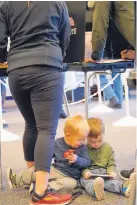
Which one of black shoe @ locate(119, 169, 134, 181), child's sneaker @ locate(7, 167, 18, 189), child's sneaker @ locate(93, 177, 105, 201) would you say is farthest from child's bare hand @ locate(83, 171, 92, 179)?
child's sneaker @ locate(7, 167, 18, 189)

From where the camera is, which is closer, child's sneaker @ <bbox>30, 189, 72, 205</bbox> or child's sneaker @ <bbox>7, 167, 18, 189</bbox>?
child's sneaker @ <bbox>30, 189, 72, 205</bbox>

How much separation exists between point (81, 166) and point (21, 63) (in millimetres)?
583

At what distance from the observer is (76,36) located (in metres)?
2.09

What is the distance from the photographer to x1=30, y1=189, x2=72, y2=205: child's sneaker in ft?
5.37

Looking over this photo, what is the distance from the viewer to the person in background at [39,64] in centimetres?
159

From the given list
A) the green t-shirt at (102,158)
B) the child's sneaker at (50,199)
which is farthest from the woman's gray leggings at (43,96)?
the green t-shirt at (102,158)

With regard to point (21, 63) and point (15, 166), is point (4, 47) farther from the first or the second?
point (15, 166)

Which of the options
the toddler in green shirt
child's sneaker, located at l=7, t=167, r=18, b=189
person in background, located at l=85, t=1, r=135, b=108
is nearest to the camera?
the toddler in green shirt

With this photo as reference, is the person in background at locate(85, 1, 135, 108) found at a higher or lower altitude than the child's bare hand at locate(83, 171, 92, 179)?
higher

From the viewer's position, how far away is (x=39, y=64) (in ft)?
5.20

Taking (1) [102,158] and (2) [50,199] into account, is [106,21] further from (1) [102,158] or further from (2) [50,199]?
(2) [50,199]

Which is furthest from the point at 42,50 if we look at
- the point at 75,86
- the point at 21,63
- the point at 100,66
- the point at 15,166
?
the point at 75,86

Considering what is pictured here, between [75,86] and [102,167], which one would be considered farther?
[75,86]

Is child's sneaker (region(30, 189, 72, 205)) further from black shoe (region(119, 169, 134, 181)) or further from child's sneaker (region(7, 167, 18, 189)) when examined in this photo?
black shoe (region(119, 169, 134, 181))
